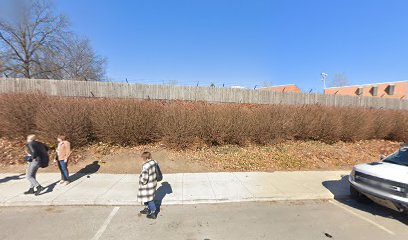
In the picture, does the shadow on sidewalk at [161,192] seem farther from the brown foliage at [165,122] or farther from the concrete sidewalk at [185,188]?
the brown foliage at [165,122]

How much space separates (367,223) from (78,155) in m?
8.85

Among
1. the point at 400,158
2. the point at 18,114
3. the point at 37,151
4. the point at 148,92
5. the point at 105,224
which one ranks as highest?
the point at 148,92

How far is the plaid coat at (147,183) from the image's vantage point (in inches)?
164

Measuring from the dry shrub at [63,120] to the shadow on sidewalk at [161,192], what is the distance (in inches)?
168

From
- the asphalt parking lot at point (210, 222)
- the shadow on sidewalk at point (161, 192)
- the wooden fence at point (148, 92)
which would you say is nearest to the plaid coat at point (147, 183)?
the asphalt parking lot at point (210, 222)

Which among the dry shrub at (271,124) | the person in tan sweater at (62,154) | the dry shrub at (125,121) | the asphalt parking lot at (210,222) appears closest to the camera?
the asphalt parking lot at (210,222)

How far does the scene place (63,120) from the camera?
25.3 feet

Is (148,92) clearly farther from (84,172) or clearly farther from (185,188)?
(185,188)

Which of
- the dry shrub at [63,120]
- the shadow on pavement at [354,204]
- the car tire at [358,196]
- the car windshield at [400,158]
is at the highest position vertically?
the dry shrub at [63,120]

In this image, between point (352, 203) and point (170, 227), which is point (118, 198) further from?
point (352, 203)

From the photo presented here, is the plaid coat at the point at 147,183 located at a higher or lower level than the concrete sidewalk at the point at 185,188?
higher

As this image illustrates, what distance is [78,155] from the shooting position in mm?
7922

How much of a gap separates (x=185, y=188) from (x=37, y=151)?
3821 millimetres

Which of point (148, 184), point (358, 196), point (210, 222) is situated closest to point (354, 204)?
point (358, 196)
